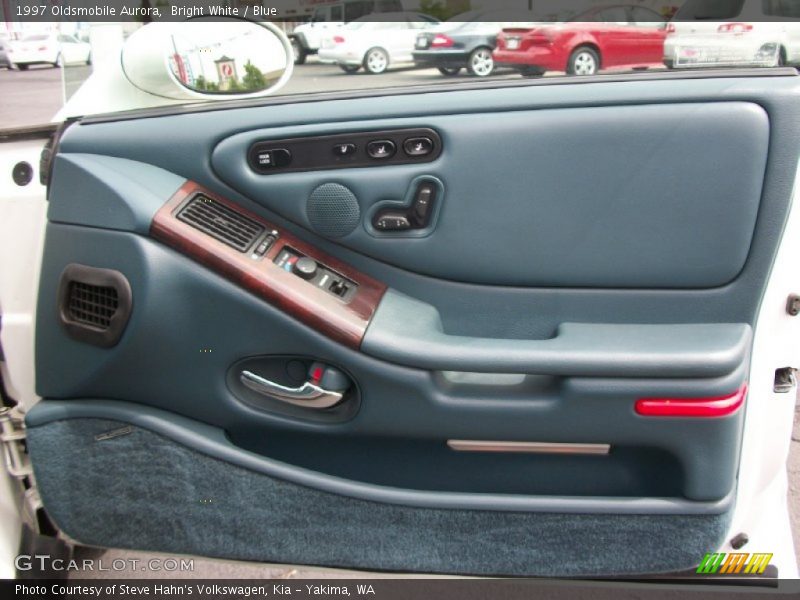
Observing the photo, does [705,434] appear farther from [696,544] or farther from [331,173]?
[331,173]

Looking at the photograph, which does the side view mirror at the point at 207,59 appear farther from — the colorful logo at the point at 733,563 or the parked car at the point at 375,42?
the parked car at the point at 375,42

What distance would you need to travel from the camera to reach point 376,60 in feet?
32.3

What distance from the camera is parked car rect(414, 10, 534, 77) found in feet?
18.6

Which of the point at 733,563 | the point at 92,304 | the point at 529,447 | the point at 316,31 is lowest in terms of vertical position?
the point at 733,563

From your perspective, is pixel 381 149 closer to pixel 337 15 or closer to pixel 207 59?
pixel 207 59

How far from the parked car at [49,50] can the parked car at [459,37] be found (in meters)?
2.73

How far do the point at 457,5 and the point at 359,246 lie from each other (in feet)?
26.3

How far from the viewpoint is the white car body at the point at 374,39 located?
377 inches

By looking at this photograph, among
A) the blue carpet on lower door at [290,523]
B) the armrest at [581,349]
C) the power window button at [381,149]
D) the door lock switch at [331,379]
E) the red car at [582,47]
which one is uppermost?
the red car at [582,47]

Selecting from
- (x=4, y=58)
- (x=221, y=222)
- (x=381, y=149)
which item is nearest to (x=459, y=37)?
(x=4, y=58)

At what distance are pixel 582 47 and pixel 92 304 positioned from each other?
2.99 m

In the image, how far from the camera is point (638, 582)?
1.52m

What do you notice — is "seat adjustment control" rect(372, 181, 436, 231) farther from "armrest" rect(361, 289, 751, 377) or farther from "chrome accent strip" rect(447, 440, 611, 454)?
"chrome accent strip" rect(447, 440, 611, 454)

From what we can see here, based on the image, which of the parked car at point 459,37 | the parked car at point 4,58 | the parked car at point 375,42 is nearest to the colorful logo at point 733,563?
the parked car at point 459,37
